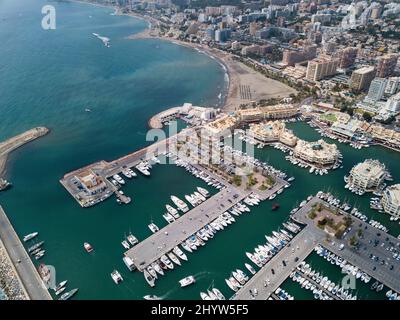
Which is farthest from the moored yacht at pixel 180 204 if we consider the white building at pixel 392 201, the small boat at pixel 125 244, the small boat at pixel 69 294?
the white building at pixel 392 201

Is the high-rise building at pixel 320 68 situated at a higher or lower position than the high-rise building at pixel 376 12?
lower

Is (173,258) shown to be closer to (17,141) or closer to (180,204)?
(180,204)

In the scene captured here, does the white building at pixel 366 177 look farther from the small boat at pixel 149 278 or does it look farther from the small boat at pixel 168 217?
the small boat at pixel 149 278

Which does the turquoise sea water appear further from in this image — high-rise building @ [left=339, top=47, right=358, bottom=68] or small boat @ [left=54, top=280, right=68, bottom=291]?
high-rise building @ [left=339, top=47, right=358, bottom=68]

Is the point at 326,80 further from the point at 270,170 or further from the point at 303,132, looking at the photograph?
the point at 270,170

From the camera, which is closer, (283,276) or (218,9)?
(283,276)

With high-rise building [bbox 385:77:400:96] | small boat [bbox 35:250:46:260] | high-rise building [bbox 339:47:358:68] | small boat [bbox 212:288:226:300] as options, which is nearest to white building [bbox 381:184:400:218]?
small boat [bbox 212:288:226:300]

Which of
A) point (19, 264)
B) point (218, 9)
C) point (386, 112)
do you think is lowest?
point (19, 264)

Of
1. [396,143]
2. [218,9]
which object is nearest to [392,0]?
[218,9]
